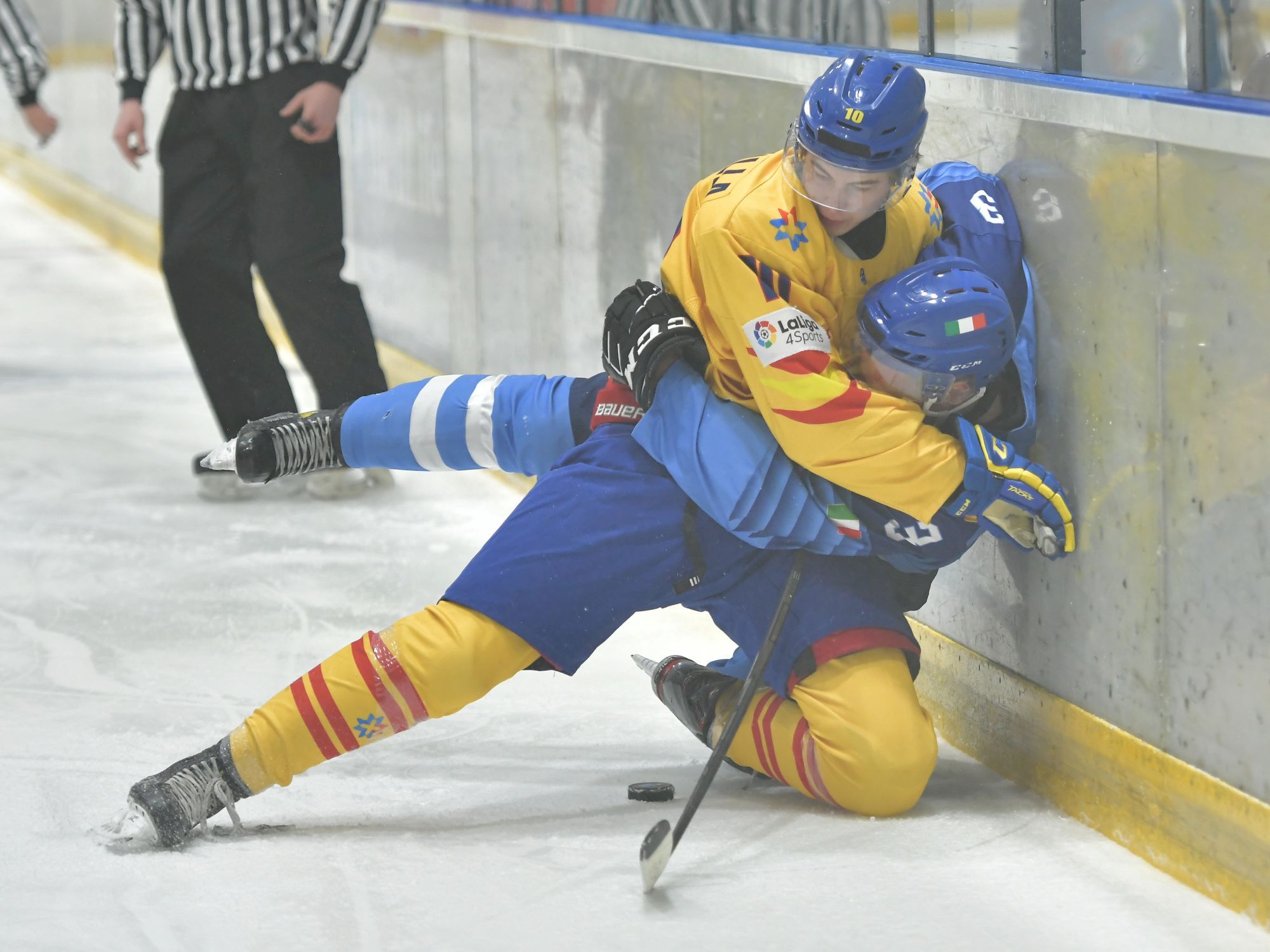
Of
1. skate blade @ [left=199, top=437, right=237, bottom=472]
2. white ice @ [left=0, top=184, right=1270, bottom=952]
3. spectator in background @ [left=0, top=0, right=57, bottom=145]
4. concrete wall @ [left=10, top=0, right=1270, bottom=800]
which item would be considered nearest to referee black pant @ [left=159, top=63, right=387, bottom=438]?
white ice @ [left=0, top=184, right=1270, bottom=952]

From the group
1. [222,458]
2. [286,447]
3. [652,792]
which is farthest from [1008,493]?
[222,458]

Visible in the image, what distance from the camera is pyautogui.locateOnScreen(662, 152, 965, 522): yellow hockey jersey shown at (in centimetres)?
220

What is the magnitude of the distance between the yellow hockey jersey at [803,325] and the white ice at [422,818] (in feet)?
1.60

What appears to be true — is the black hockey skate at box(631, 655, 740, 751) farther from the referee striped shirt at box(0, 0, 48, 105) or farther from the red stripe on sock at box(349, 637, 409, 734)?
the referee striped shirt at box(0, 0, 48, 105)

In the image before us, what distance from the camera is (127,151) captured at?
4.42 metres

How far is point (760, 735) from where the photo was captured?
94.0 inches

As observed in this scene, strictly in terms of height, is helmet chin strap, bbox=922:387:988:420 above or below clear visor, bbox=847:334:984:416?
below

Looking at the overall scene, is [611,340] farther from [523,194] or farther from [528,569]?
[523,194]

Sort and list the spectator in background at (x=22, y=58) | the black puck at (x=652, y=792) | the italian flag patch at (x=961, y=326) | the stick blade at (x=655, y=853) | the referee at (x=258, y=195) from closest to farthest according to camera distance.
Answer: the stick blade at (x=655, y=853) → the italian flag patch at (x=961, y=326) → the black puck at (x=652, y=792) → the referee at (x=258, y=195) → the spectator in background at (x=22, y=58)

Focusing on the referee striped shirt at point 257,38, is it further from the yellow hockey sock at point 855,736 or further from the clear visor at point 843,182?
the yellow hockey sock at point 855,736

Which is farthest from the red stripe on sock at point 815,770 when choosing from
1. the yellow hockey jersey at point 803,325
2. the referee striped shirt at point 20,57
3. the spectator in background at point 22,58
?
the referee striped shirt at point 20,57

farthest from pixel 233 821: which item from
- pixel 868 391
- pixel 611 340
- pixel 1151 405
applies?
pixel 1151 405

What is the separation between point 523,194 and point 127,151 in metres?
1.07

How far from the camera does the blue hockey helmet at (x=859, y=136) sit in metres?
2.17
